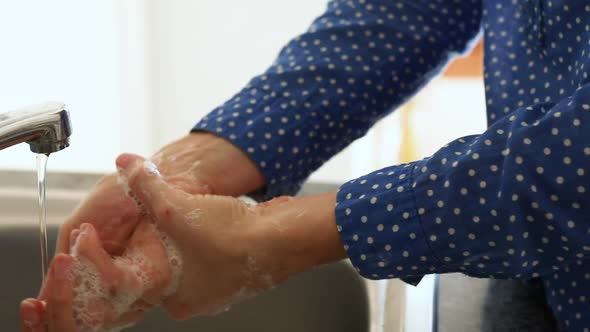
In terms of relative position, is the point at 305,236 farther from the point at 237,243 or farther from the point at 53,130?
the point at 53,130

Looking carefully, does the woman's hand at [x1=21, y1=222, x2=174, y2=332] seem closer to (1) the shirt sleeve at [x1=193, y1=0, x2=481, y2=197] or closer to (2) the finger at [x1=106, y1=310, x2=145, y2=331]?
(2) the finger at [x1=106, y1=310, x2=145, y2=331]

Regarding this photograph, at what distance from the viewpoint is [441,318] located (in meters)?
0.59

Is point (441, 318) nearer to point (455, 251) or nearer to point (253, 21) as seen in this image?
point (455, 251)

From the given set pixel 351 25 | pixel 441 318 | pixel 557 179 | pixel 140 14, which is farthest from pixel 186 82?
pixel 557 179

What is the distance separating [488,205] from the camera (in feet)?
1.48

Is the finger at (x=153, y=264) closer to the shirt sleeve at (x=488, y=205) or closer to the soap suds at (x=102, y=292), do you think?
the soap suds at (x=102, y=292)

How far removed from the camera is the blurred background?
1320 mm

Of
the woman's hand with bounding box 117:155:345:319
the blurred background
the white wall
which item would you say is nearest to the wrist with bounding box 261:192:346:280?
the woman's hand with bounding box 117:155:345:319

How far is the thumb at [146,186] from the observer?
0.55 m

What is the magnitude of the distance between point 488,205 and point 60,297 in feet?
0.89

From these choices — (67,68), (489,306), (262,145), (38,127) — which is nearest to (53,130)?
(38,127)

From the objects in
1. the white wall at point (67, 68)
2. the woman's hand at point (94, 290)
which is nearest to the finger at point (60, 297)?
the woman's hand at point (94, 290)

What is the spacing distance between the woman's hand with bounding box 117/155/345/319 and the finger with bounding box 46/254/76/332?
0.20ft

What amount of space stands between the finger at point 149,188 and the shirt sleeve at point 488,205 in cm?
12
